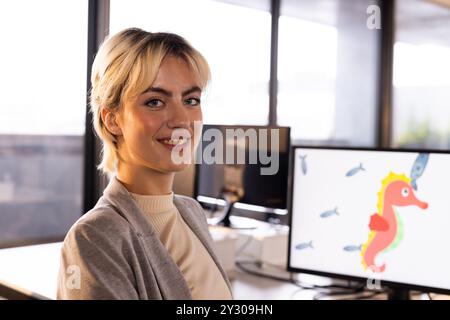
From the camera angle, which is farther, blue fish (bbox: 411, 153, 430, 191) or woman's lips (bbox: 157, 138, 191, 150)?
blue fish (bbox: 411, 153, 430, 191)

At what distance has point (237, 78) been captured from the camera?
152 inches

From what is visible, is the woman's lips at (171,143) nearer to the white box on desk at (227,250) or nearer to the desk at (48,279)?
the desk at (48,279)

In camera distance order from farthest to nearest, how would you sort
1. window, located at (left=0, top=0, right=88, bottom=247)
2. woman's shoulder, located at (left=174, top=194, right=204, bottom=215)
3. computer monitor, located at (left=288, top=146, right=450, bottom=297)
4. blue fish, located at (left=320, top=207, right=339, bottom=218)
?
window, located at (left=0, top=0, right=88, bottom=247), blue fish, located at (left=320, top=207, right=339, bottom=218), computer monitor, located at (left=288, top=146, right=450, bottom=297), woman's shoulder, located at (left=174, top=194, right=204, bottom=215)

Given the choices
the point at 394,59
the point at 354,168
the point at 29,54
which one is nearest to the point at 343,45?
the point at 394,59

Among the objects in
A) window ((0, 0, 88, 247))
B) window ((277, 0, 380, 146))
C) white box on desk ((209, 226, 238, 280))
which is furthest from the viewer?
window ((277, 0, 380, 146))

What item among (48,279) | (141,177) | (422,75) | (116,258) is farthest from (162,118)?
(422,75)

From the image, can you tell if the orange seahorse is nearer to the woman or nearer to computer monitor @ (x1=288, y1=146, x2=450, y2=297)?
computer monitor @ (x1=288, y1=146, x2=450, y2=297)

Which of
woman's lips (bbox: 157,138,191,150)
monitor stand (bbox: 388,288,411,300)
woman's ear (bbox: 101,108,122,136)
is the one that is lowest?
monitor stand (bbox: 388,288,411,300)

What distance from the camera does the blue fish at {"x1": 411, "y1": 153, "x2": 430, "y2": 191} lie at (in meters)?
1.42

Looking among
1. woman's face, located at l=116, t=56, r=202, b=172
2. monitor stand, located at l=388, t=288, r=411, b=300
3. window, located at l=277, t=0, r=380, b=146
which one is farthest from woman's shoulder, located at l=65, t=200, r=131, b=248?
window, located at l=277, t=0, r=380, b=146

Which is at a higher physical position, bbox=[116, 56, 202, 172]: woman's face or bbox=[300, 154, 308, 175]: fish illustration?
bbox=[116, 56, 202, 172]: woman's face

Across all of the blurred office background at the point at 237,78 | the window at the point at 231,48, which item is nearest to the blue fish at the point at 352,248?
the blurred office background at the point at 237,78
